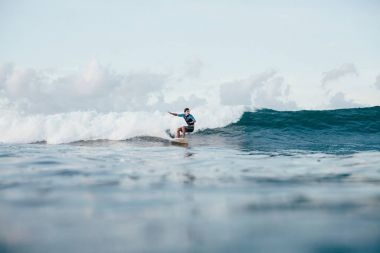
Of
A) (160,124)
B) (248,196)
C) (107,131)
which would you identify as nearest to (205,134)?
(160,124)

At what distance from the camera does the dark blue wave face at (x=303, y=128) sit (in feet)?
50.7

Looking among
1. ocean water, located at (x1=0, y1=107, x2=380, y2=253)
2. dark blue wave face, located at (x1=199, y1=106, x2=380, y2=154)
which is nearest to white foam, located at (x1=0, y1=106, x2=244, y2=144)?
dark blue wave face, located at (x1=199, y1=106, x2=380, y2=154)

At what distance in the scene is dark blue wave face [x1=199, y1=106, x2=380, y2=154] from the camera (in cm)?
1546

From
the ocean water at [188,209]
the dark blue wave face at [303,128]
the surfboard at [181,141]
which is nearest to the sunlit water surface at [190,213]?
the ocean water at [188,209]

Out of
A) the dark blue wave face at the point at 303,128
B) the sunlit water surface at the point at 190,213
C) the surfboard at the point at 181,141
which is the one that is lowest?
the sunlit water surface at the point at 190,213

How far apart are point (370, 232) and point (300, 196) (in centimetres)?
122

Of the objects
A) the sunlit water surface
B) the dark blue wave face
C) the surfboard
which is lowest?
the sunlit water surface

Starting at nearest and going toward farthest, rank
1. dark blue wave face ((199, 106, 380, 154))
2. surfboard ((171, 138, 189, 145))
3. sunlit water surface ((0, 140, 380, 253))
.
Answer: sunlit water surface ((0, 140, 380, 253)), surfboard ((171, 138, 189, 145)), dark blue wave face ((199, 106, 380, 154))

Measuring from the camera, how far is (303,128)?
697 inches

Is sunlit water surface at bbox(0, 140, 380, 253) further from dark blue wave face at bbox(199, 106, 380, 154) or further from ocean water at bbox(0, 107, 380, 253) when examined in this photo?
dark blue wave face at bbox(199, 106, 380, 154)

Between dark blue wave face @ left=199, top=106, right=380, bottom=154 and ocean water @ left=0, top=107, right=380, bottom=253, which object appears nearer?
ocean water @ left=0, top=107, right=380, bottom=253

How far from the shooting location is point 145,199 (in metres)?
3.55

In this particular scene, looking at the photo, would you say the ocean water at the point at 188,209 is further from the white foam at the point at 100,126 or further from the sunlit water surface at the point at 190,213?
the white foam at the point at 100,126

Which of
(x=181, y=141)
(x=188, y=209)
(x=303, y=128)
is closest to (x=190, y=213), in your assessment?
(x=188, y=209)
